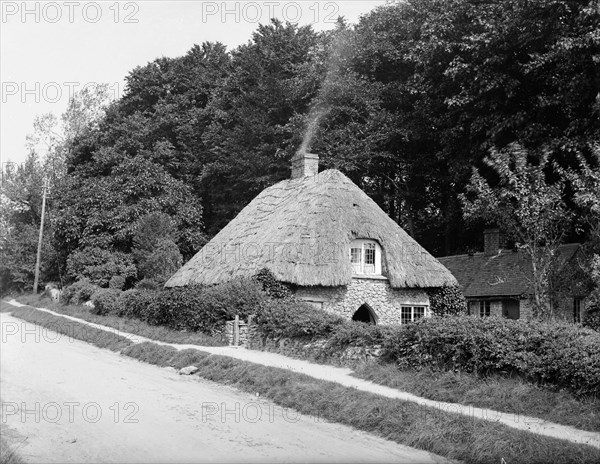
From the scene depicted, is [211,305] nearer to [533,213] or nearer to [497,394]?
[533,213]

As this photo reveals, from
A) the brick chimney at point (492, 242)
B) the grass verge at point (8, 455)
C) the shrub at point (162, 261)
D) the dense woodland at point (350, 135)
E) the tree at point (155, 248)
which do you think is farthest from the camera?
the tree at point (155, 248)

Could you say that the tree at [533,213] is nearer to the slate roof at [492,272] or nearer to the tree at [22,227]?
the slate roof at [492,272]

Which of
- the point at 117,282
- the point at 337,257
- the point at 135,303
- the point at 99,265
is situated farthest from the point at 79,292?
the point at 337,257

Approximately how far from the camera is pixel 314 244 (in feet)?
81.5

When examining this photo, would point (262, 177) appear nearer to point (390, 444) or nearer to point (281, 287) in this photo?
point (281, 287)

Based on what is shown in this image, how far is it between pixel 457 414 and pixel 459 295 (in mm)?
17446

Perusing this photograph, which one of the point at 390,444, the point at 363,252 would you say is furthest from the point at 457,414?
the point at 363,252

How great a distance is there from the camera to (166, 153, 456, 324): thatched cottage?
2448cm

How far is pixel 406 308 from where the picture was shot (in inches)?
1055

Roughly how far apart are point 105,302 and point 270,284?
11.0m

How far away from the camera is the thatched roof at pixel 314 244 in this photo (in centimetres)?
2441

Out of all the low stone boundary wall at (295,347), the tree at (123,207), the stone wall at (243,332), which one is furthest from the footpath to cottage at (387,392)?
the tree at (123,207)

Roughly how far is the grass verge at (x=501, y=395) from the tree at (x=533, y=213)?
8726 millimetres

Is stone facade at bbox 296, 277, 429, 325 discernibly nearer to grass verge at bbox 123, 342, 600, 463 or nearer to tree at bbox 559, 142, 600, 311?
tree at bbox 559, 142, 600, 311
